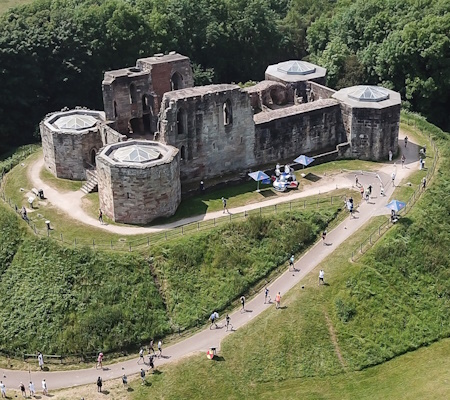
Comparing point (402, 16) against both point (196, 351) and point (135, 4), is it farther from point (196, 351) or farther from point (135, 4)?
point (196, 351)

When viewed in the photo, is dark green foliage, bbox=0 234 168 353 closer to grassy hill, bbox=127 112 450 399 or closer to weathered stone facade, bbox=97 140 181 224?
weathered stone facade, bbox=97 140 181 224

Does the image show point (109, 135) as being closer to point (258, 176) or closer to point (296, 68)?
point (258, 176)

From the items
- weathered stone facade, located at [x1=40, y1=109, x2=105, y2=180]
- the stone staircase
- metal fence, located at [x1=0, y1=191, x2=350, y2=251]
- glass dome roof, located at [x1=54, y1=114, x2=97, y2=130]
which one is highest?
glass dome roof, located at [x1=54, y1=114, x2=97, y2=130]

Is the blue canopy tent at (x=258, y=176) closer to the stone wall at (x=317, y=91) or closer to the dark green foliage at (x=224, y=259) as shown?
the dark green foliage at (x=224, y=259)

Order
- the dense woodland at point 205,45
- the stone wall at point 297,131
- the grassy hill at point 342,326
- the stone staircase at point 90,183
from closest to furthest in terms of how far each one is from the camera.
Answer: the grassy hill at point 342,326 < the stone staircase at point 90,183 < the stone wall at point 297,131 < the dense woodland at point 205,45

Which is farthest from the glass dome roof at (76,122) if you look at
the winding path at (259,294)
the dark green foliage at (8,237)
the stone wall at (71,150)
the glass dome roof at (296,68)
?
the glass dome roof at (296,68)

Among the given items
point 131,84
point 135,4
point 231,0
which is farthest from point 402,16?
point 131,84

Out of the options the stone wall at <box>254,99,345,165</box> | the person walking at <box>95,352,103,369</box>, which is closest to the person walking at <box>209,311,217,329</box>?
the person walking at <box>95,352,103,369</box>
